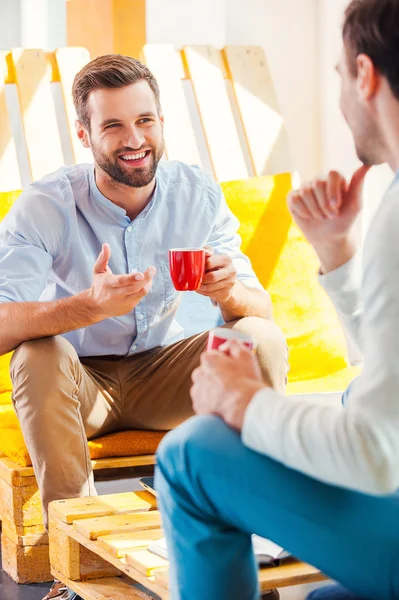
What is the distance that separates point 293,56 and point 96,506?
274 cm

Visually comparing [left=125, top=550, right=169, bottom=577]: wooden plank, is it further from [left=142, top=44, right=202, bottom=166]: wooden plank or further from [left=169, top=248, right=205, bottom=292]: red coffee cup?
[left=142, top=44, right=202, bottom=166]: wooden plank

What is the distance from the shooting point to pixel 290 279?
3246mm

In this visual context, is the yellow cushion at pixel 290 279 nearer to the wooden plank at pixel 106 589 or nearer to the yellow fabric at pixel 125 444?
the yellow fabric at pixel 125 444

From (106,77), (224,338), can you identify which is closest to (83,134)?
(106,77)

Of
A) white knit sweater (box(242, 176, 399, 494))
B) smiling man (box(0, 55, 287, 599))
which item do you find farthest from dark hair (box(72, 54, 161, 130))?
white knit sweater (box(242, 176, 399, 494))

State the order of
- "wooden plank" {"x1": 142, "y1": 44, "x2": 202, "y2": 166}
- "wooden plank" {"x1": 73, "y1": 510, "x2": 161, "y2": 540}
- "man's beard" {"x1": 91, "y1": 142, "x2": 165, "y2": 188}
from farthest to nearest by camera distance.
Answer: "wooden plank" {"x1": 142, "y1": 44, "x2": 202, "y2": 166} → "man's beard" {"x1": 91, "y1": 142, "x2": 165, "y2": 188} → "wooden plank" {"x1": 73, "y1": 510, "x2": 161, "y2": 540}

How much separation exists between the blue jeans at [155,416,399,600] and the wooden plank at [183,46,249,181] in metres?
2.42

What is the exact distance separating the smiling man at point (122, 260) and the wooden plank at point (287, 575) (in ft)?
2.66

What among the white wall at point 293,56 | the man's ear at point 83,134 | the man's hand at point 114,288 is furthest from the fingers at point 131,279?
the white wall at point 293,56

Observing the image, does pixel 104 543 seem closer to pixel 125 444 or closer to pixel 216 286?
pixel 125 444

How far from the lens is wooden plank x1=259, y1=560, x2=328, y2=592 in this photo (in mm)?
1604

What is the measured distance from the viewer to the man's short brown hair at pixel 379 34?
121cm

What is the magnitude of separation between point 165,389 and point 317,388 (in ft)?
1.86

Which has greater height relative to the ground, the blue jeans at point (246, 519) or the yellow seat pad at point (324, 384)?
the blue jeans at point (246, 519)
